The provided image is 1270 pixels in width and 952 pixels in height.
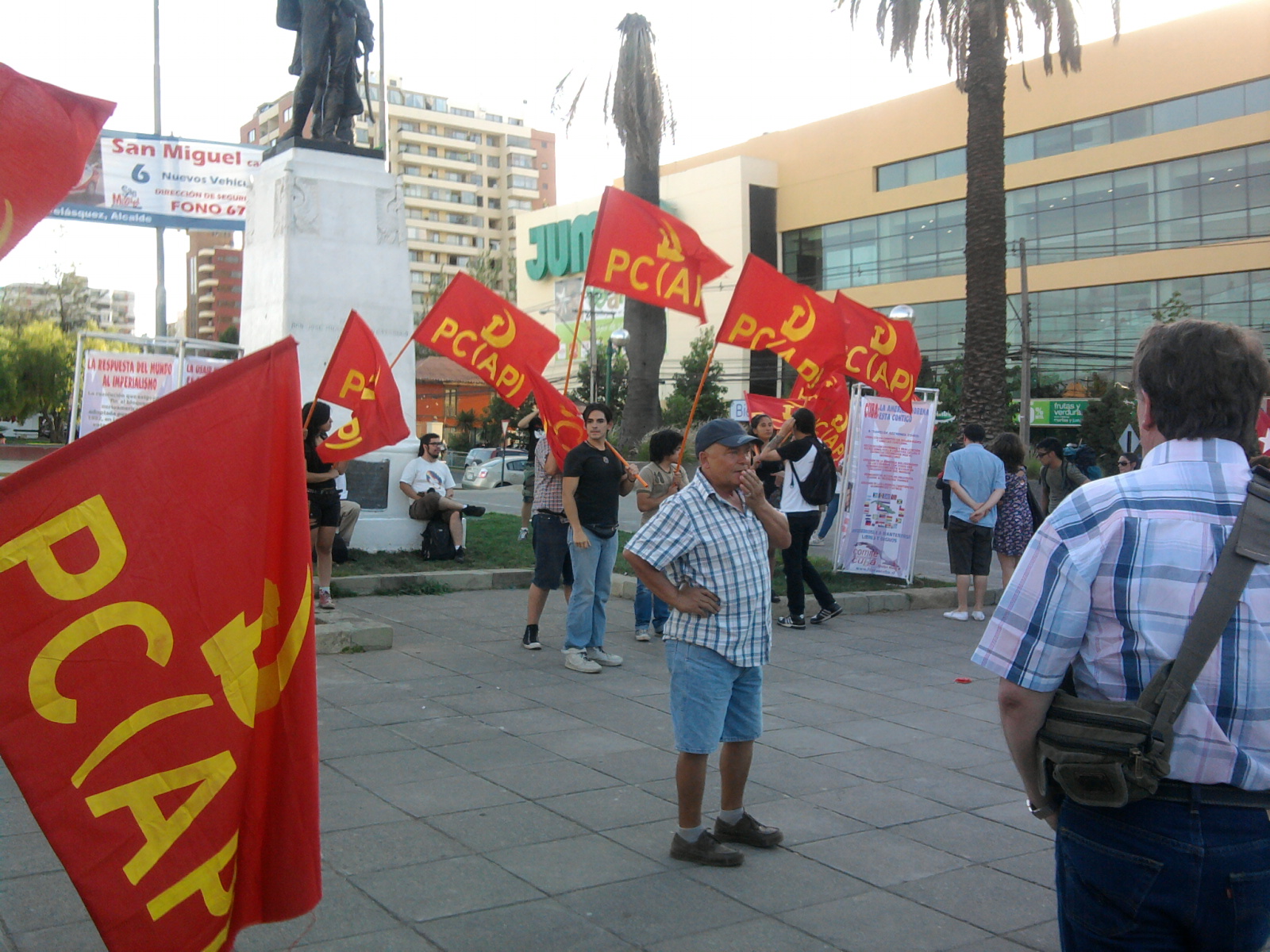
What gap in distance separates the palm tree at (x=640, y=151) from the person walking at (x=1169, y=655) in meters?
21.8

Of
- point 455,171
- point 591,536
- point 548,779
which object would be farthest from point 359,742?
point 455,171

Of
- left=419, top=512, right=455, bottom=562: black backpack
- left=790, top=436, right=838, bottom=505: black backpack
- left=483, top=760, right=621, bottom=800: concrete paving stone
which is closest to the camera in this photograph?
left=483, top=760, right=621, bottom=800: concrete paving stone

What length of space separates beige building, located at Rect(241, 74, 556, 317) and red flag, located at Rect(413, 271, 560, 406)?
318 ft

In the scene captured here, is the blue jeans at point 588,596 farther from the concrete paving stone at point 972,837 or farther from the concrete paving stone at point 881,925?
the concrete paving stone at point 881,925

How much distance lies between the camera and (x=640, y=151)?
24.6 m

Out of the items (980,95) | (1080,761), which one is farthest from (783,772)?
(980,95)

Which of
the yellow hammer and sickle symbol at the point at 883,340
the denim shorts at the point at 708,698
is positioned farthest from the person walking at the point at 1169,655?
the yellow hammer and sickle symbol at the point at 883,340

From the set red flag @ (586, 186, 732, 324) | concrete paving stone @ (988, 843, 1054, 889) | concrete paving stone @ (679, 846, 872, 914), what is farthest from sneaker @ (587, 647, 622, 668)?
concrete paving stone @ (988, 843, 1054, 889)

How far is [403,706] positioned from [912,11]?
55.8 ft

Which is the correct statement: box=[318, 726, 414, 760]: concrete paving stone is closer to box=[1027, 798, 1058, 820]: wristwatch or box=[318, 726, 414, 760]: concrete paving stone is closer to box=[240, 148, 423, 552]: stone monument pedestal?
box=[1027, 798, 1058, 820]: wristwatch

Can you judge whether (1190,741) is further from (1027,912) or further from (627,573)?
(627,573)

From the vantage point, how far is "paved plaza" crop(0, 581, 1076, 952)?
3.70 meters

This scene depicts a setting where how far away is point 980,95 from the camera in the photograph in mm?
17234

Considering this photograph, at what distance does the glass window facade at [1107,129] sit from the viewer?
125 ft
